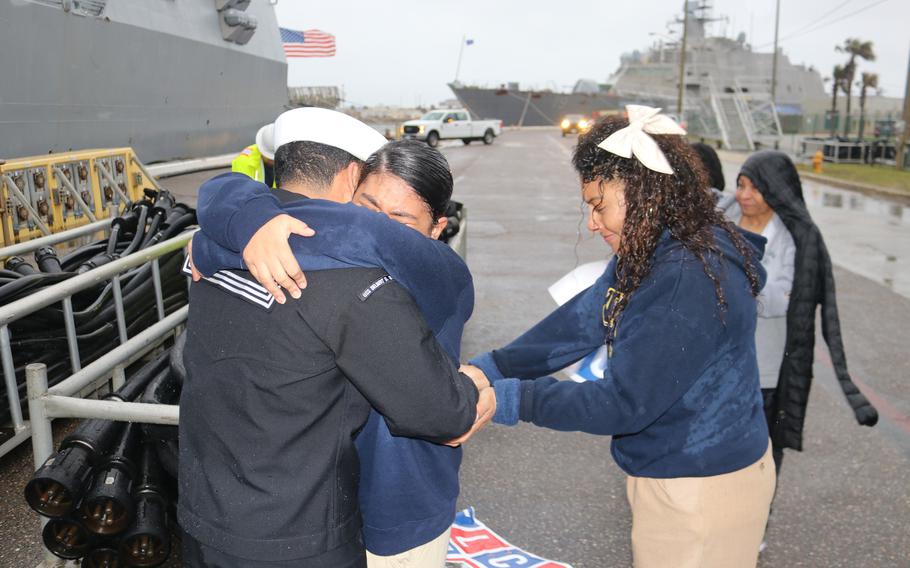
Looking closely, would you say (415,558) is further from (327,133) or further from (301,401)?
(327,133)

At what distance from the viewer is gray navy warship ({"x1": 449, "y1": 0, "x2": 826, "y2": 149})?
1842 inches

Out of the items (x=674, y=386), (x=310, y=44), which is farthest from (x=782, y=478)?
(x=310, y=44)

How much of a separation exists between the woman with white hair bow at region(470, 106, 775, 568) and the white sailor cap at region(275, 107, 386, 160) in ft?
2.00

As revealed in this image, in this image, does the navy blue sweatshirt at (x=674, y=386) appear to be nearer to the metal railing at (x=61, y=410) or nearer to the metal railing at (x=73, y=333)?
the metal railing at (x=61, y=410)

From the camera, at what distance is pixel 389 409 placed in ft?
4.52

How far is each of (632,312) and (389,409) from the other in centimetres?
77

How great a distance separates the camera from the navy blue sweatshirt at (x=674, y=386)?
5.77ft

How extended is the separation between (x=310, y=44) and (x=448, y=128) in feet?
33.7

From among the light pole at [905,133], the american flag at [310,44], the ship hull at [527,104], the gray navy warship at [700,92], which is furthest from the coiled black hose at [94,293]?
the ship hull at [527,104]

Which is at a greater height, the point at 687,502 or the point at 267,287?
the point at 267,287

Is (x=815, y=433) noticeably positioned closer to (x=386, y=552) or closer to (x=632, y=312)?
(x=632, y=312)

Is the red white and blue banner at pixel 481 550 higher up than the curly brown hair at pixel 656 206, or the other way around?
the curly brown hair at pixel 656 206

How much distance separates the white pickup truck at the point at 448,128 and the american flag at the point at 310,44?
25.5 ft

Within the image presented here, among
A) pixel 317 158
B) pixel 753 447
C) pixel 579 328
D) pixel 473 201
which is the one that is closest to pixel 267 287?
pixel 317 158
